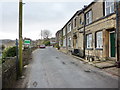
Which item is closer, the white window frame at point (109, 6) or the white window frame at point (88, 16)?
the white window frame at point (109, 6)

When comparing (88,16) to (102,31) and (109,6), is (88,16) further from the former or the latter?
(109,6)

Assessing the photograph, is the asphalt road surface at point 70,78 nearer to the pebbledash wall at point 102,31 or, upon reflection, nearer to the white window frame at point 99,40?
the pebbledash wall at point 102,31

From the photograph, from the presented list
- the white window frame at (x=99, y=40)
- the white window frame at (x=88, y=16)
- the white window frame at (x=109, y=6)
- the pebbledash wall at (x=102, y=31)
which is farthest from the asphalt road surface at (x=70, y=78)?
the white window frame at (x=88, y=16)

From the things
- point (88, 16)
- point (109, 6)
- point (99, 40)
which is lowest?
point (99, 40)

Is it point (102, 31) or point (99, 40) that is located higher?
point (102, 31)

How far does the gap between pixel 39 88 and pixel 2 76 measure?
70.5 inches

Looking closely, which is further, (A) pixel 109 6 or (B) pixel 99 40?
(B) pixel 99 40

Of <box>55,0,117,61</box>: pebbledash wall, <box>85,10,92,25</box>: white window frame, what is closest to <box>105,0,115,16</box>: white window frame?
<box>55,0,117,61</box>: pebbledash wall

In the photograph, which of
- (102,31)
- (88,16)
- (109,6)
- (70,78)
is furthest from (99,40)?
(70,78)

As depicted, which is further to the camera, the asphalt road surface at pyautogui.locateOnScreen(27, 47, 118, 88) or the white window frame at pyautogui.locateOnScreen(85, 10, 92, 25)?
the white window frame at pyautogui.locateOnScreen(85, 10, 92, 25)

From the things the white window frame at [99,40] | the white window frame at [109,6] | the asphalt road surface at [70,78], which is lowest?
the asphalt road surface at [70,78]

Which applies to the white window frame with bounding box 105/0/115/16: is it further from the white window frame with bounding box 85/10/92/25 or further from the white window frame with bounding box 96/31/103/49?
the white window frame with bounding box 85/10/92/25

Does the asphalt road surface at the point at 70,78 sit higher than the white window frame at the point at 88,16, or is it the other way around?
the white window frame at the point at 88,16

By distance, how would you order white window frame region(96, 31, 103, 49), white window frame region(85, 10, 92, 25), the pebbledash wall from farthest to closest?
white window frame region(85, 10, 92, 25)
white window frame region(96, 31, 103, 49)
the pebbledash wall
